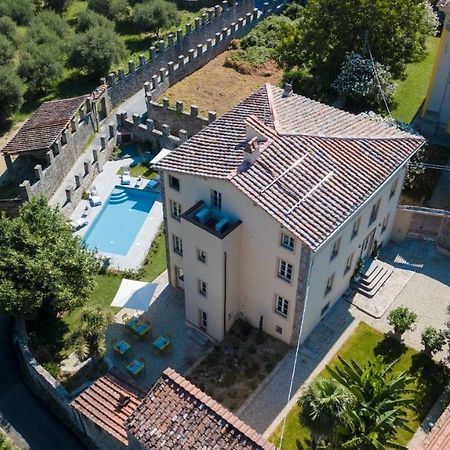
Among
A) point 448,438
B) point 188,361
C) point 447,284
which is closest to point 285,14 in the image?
point 447,284

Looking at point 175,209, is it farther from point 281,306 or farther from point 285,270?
point 281,306

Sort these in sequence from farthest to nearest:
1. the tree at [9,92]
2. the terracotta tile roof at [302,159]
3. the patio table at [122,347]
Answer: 1. the tree at [9,92]
2. the patio table at [122,347]
3. the terracotta tile roof at [302,159]

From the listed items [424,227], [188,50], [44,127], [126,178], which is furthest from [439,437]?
[188,50]

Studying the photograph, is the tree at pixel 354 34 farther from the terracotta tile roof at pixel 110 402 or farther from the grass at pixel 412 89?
the terracotta tile roof at pixel 110 402

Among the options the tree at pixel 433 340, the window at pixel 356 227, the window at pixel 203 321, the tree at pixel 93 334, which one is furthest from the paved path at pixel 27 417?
the tree at pixel 433 340

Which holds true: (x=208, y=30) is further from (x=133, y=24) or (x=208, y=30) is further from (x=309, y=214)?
(x=309, y=214)

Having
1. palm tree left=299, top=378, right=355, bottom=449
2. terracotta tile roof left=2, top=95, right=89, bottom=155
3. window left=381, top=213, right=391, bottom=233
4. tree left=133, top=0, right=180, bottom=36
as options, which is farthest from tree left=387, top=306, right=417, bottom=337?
tree left=133, top=0, right=180, bottom=36
